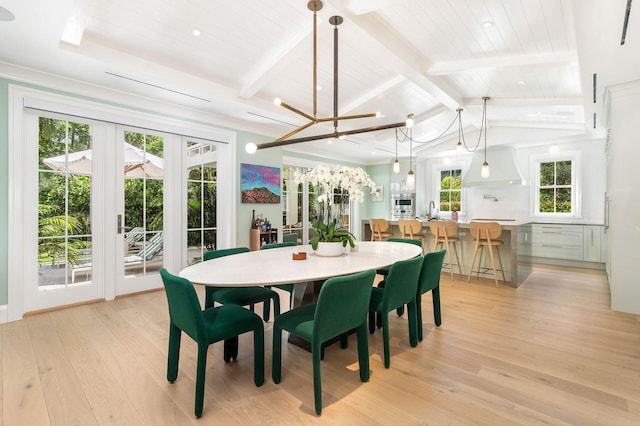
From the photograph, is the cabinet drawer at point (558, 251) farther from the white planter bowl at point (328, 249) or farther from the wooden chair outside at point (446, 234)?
the white planter bowl at point (328, 249)

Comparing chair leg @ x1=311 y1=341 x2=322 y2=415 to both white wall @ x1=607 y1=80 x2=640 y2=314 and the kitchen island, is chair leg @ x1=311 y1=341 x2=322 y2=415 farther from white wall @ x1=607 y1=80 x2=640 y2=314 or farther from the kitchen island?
the kitchen island

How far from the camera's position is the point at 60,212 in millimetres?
3391

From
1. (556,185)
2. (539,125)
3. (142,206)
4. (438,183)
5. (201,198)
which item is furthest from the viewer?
(438,183)

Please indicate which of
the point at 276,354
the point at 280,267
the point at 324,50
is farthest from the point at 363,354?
the point at 324,50

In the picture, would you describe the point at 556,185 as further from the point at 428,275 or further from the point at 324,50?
the point at 324,50

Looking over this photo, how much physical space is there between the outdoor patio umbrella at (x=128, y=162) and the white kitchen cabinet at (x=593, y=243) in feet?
23.5

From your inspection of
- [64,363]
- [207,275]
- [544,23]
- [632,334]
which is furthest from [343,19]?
[632,334]

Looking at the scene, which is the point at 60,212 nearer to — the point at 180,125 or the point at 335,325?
the point at 180,125

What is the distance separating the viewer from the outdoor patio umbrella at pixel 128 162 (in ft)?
11.1

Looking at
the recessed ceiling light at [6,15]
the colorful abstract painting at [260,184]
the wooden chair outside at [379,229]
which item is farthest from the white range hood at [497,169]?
the recessed ceiling light at [6,15]

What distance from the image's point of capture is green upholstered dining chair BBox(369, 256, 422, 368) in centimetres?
217

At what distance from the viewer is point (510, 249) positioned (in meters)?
4.61

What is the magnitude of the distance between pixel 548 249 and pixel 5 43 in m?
8.07

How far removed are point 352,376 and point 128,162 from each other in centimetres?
360
